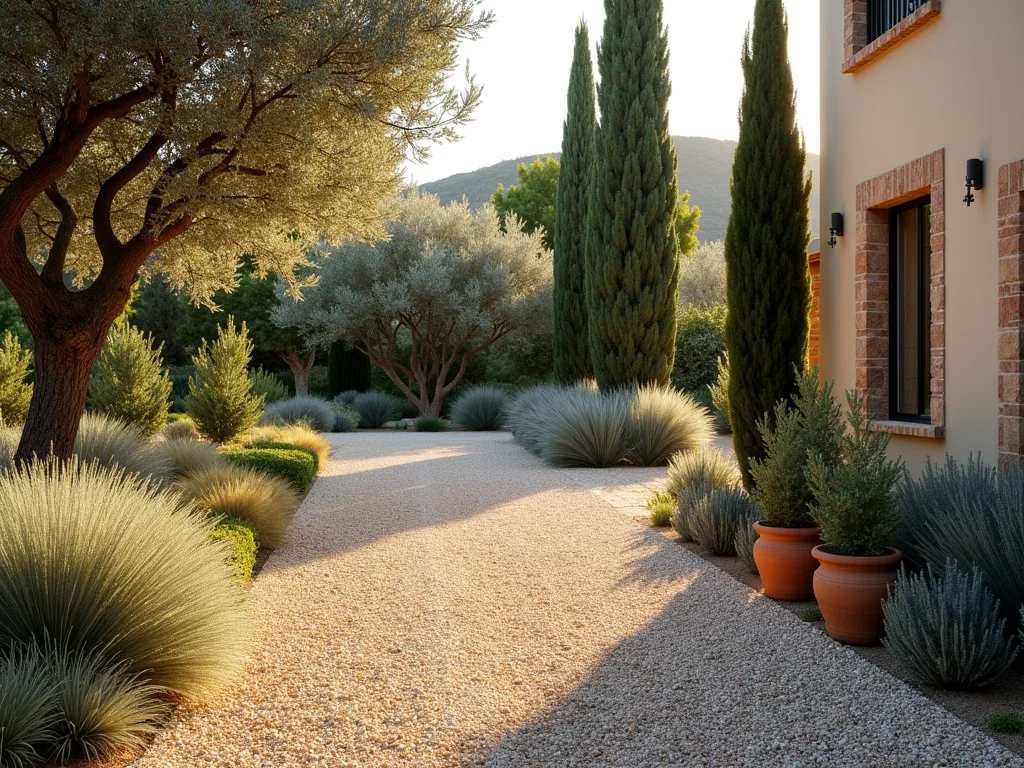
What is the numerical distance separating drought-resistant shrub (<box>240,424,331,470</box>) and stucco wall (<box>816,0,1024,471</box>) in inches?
295

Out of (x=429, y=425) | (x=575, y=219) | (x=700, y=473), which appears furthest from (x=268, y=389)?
(x=700, y=473)

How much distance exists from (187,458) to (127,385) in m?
4.48

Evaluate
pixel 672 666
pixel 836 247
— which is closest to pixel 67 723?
pixel 672 666

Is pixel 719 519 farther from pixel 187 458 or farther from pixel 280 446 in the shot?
pixel 280 446

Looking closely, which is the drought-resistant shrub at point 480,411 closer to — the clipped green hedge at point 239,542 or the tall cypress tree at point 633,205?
the tall cypress tree at point 633,205

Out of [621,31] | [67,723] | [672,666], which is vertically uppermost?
[621,31]

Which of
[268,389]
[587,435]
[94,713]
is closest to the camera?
[94,713]

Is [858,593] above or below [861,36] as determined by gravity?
below

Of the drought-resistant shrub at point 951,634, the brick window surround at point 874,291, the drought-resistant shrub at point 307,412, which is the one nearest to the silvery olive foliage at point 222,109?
the brick window surround at point 874,291

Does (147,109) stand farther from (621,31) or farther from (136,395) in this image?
(621,31)

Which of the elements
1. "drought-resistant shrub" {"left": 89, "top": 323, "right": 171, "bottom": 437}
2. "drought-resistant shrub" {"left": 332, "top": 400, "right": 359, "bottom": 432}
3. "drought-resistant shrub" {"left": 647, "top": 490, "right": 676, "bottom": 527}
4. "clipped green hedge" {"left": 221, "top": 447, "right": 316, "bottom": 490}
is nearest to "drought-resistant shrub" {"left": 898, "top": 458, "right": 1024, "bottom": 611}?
"drought-resistant shrub" {"left": 647, "top": 490, "right": 676, "bottom": 527}

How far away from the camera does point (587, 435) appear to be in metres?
11.0

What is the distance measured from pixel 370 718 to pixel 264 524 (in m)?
3.46

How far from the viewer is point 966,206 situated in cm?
565
